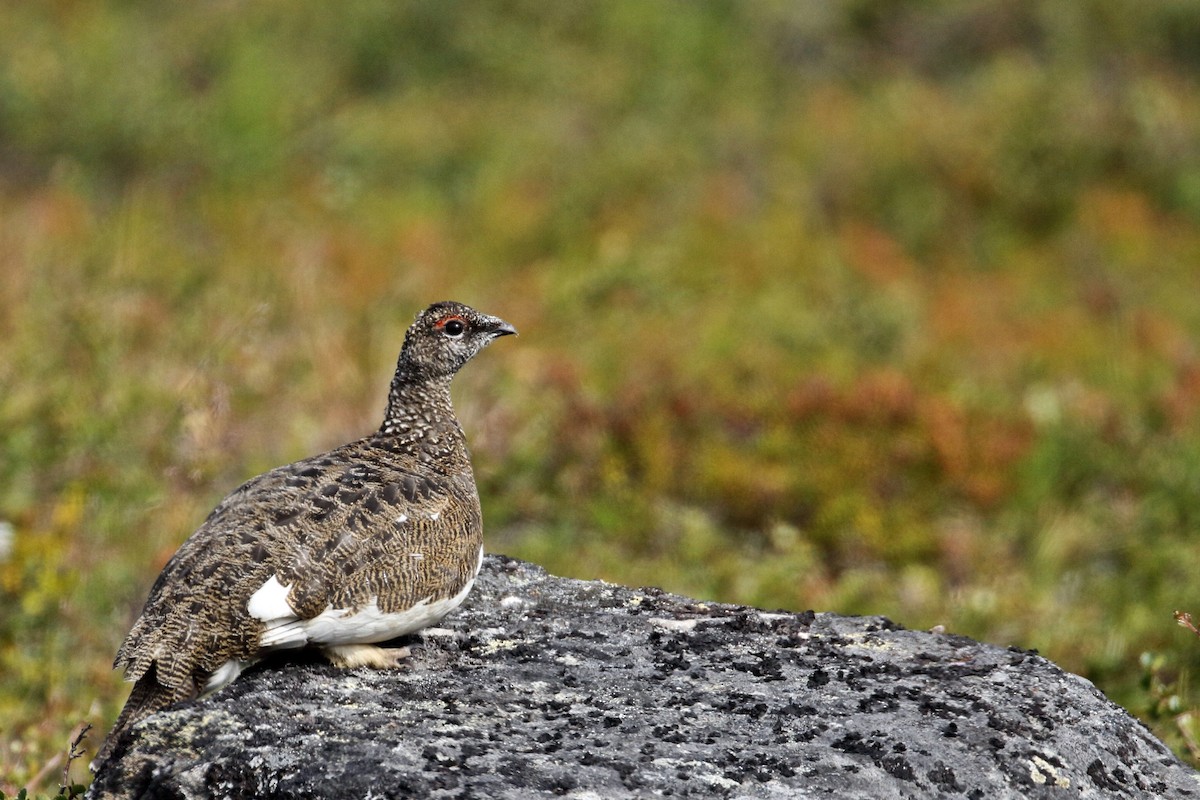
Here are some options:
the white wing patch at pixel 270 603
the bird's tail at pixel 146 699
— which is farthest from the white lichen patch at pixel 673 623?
the bird's tail at pixel 146 699

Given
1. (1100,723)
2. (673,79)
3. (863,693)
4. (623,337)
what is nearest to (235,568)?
(863,693)

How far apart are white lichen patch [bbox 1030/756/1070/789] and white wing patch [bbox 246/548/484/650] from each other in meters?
1.77

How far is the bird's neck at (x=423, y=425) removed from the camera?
5.06m

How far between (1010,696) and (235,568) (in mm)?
2218

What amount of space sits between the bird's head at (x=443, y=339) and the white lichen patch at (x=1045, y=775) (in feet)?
8.27

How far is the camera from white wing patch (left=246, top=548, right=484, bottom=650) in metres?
3.97

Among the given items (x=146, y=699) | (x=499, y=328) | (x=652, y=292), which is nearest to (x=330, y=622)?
(x=146, y=699)

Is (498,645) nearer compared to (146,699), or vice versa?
(146,699)

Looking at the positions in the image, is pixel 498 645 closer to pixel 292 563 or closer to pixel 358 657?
pixel 358 657

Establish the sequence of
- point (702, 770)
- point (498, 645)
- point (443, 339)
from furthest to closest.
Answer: point (443, 339), point (498, 645), point (702, 770)

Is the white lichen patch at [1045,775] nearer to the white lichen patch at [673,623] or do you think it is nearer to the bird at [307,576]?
the white lichen patch at [673,623]

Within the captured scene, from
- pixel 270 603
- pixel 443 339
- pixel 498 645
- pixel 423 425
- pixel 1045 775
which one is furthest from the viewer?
pixel 443 339

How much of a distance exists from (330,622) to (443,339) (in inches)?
59.3

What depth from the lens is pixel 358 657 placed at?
4.20 m
